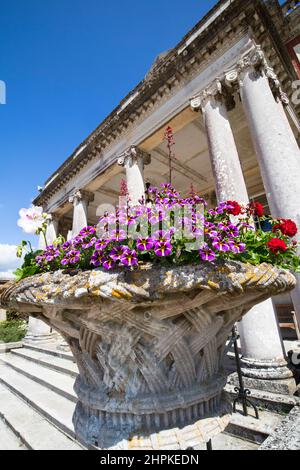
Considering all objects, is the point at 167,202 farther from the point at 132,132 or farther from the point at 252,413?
the point at 132,132

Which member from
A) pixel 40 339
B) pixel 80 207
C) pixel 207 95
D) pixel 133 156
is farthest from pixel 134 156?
pixel 40 339

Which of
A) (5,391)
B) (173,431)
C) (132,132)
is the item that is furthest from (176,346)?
(132,132)

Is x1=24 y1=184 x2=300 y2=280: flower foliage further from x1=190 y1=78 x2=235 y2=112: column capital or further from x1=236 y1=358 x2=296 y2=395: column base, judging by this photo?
x1=190 y1=78 x2=235 y2=112: column capital

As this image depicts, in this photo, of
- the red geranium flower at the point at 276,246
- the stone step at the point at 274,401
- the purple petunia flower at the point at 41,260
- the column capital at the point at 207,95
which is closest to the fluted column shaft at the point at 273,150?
the column capital at the point at 207,95

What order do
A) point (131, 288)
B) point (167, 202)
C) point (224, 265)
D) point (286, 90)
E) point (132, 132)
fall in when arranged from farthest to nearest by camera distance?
point (132, 132), point (286, 90), point (167, 202), point (224, 265), point (131, 288)

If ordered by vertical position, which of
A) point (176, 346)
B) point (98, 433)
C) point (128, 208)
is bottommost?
point (98, 433)

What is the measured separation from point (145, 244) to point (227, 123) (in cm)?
483

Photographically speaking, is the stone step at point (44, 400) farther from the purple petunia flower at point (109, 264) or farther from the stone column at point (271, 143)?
the stone column at point (271, 143)

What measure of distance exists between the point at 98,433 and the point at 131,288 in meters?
0.92

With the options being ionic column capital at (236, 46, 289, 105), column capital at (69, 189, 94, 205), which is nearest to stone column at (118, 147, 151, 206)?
column capital at (69, 189, 94, 205)

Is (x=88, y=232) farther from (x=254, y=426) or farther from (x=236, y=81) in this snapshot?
(x=236, y=81)

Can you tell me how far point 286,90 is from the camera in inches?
257

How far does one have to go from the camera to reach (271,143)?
13.1 feet

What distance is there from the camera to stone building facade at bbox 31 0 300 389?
368cm
